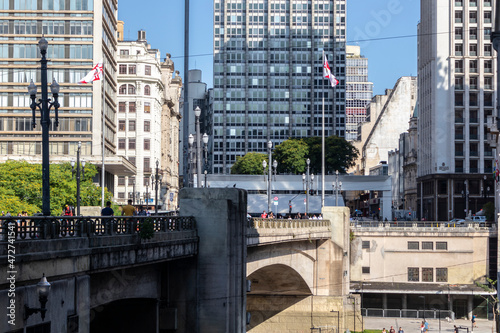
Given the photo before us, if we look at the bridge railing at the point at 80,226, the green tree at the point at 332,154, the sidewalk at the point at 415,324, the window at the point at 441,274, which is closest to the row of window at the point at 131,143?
the green tree at the point at 332,154

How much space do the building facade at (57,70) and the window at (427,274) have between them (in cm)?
3482

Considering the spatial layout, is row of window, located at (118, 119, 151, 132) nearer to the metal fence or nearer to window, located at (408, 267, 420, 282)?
window, located at (408, 267, 420, 282)

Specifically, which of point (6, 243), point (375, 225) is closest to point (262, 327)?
point (375, 225)

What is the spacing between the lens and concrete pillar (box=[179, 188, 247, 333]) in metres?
28.1

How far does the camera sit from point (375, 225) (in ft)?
296

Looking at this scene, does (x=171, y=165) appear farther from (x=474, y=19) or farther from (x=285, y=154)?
(x=474, y=19)

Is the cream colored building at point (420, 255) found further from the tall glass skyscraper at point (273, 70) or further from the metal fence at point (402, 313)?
the tall glass skyscraper at point (273, 70)

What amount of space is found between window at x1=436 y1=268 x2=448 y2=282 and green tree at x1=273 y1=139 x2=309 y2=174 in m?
56.0

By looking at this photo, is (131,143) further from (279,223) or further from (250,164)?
(279,223)

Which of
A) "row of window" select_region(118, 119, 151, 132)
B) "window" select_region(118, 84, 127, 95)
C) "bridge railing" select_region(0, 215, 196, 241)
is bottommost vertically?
"bridge railing" select_region(0, 215, 196, 241)

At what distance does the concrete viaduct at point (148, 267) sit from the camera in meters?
16.5

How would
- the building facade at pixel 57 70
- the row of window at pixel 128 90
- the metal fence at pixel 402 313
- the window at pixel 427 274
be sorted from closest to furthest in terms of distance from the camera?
1. the metal fence at pixel 402 313
2. the building facade at pixel 57 70
3. the window at pixel 427 274
4. the row of window at pixel 128 90

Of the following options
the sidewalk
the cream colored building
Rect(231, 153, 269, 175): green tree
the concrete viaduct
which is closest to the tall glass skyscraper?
Rect(231, 153, 269, 175): green tree

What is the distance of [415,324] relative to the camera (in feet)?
247
